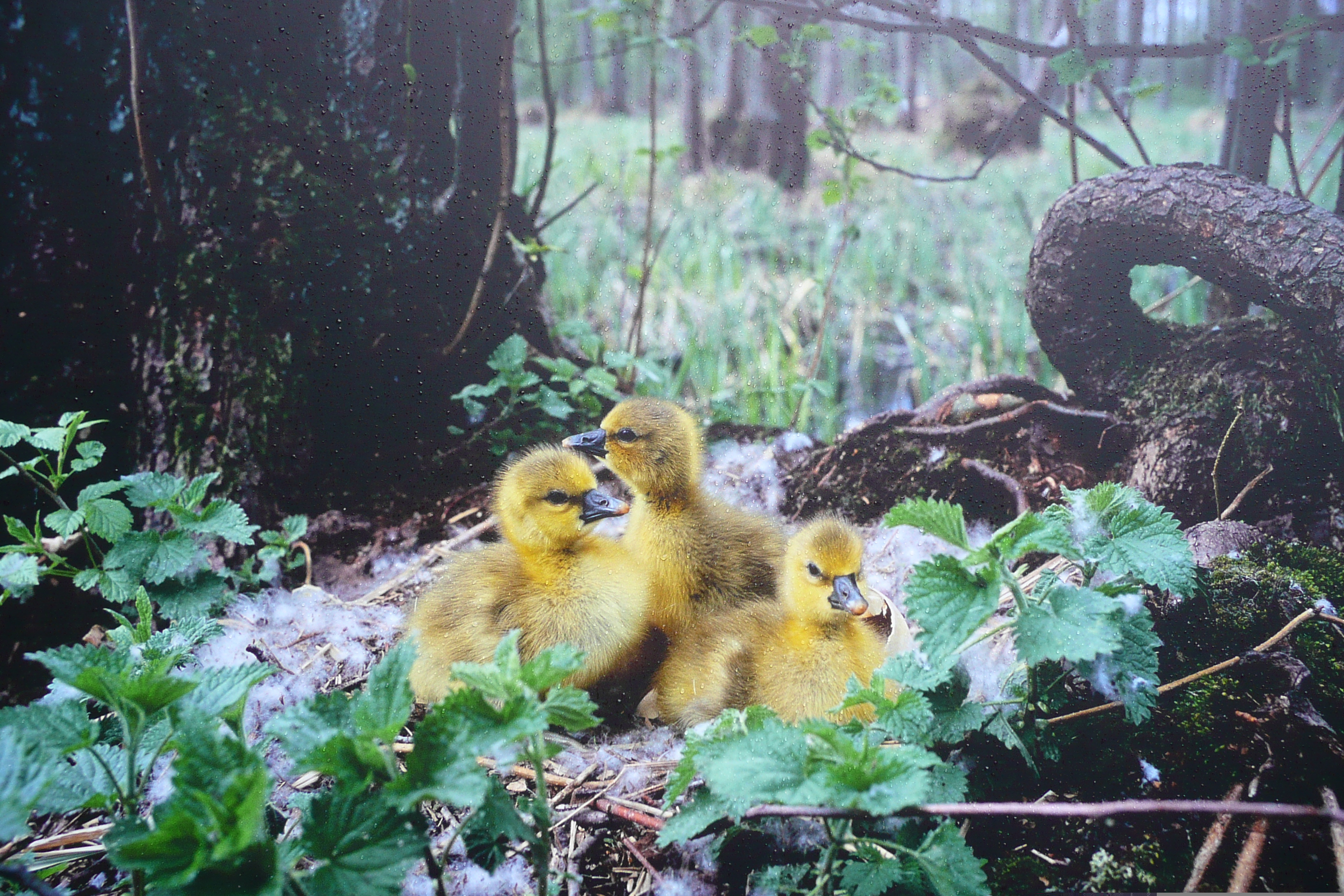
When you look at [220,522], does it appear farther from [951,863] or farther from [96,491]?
[951,863]

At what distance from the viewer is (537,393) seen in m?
1.97

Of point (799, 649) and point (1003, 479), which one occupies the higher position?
point (1003, 479)

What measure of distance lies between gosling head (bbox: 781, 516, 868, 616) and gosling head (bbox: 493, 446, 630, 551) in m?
0.33

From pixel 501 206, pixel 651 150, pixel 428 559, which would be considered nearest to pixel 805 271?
pixel 651 150

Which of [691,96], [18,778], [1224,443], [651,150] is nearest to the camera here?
[18,778]

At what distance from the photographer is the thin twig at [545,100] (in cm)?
197

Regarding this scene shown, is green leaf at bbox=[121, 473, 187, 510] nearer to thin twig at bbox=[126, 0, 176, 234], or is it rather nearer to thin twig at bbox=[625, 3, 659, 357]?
thin twig at bbox=[126, 0, 176, 234]

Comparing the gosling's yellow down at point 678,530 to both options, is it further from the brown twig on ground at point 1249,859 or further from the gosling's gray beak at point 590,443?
the brown twig on ground at point 1249,859

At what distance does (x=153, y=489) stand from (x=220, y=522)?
6.0 inches

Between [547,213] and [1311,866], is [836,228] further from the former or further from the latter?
[1311,866]

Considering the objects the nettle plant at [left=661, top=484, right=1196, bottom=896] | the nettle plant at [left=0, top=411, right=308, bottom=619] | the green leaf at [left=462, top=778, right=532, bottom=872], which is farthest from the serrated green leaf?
the nettle plant at [left=661, top=484, right=1196, bottom=896]

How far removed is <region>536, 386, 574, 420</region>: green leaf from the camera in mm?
1938

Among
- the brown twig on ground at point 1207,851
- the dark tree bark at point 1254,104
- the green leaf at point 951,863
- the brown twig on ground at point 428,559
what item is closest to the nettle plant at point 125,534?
the brown twig on ground at point 428,559

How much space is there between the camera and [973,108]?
2.73 meters
